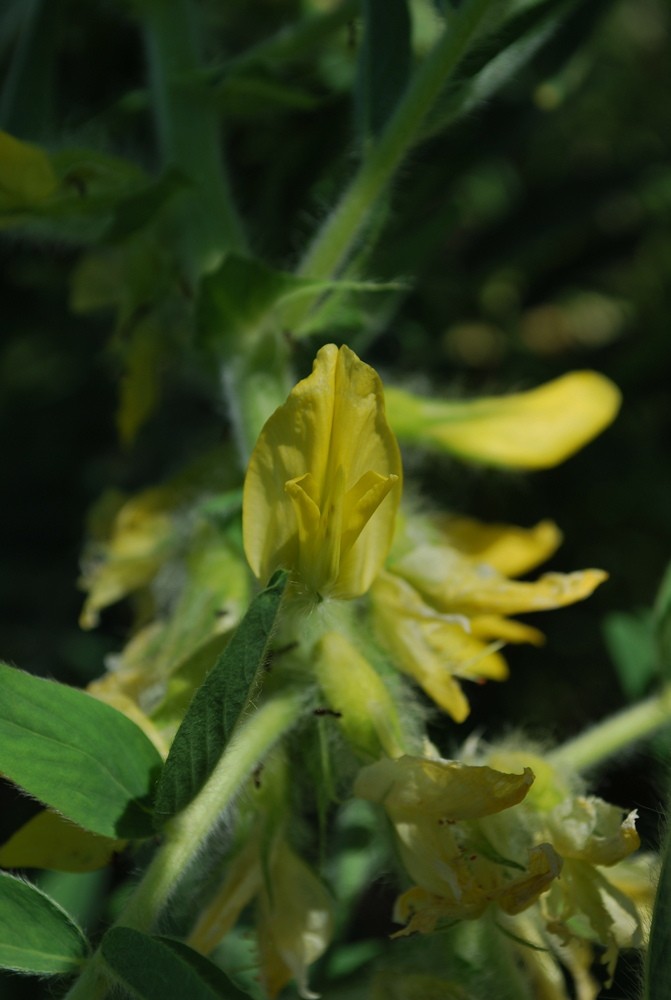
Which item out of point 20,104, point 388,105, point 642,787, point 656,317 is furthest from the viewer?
point 656,317

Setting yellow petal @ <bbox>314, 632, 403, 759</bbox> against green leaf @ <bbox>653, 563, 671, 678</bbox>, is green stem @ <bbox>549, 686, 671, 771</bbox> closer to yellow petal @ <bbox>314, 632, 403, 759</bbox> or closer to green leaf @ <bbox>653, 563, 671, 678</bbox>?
green leaf @ <bbox>653, 563, 671, 678</bbox>

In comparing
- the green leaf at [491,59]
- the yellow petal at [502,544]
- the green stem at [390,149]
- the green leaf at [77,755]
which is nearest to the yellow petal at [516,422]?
the yellow petal at [502,544]

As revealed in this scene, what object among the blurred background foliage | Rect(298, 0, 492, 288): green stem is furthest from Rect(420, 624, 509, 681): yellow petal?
Rect(298, 0, 492, 288): green stem

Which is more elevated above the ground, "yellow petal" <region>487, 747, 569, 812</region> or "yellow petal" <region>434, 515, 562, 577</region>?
"yellow petal" <region>487, 747, 569, 812</region>

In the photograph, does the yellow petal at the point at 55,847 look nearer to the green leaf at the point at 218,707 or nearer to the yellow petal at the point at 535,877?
the green leaf at the point at 218,707

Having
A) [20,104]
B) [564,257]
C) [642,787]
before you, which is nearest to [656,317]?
[564,257]

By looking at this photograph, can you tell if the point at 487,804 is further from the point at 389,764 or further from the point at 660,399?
the point at 660,399
